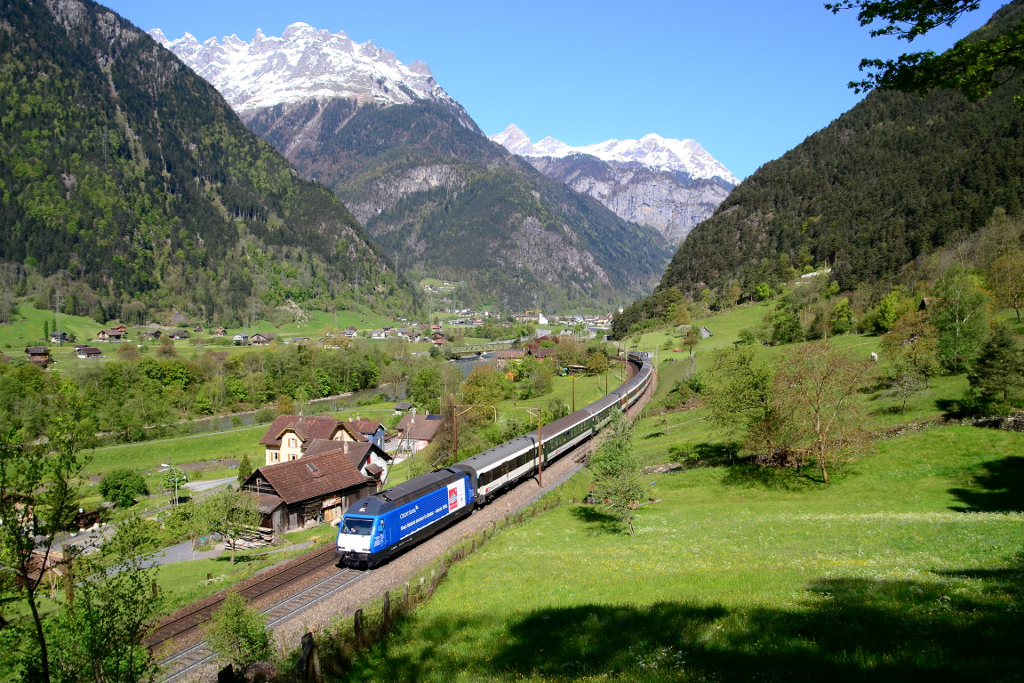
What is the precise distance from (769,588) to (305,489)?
36.0 metres

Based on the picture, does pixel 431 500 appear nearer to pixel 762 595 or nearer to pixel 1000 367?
pixel 762 595

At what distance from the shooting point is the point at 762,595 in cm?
1294

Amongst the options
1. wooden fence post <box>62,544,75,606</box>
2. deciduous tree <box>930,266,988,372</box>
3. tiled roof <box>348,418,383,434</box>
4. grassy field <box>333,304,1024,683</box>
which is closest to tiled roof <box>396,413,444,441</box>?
tiled roof <box>348,418,383,434</box>

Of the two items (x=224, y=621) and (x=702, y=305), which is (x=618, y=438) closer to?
(x=224, y=621)

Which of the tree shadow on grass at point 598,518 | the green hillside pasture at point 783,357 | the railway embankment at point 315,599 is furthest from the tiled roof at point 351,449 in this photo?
the green hillside pasture at point 783,357

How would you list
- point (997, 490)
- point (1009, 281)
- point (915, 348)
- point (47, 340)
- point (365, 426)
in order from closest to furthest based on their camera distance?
1. point (997, 490)
2. point (915, 348)
3. point (1009, 281)
4. point (365, 426)
5. point (47, 340)

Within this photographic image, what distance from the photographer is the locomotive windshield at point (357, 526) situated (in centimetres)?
2562

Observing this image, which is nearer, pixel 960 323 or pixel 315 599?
pixel 315 599

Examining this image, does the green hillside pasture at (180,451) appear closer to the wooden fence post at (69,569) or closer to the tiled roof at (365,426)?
the tiled roof at (365,426)

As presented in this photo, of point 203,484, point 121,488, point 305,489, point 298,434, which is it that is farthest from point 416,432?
point 305,489

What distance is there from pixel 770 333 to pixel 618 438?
230 ft

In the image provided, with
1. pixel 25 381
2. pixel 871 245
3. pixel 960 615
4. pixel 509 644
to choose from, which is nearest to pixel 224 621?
pixel 509 644

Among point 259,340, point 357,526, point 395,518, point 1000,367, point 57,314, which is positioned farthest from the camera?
point 259,340

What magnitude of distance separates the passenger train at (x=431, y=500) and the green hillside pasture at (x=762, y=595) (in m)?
4.75
